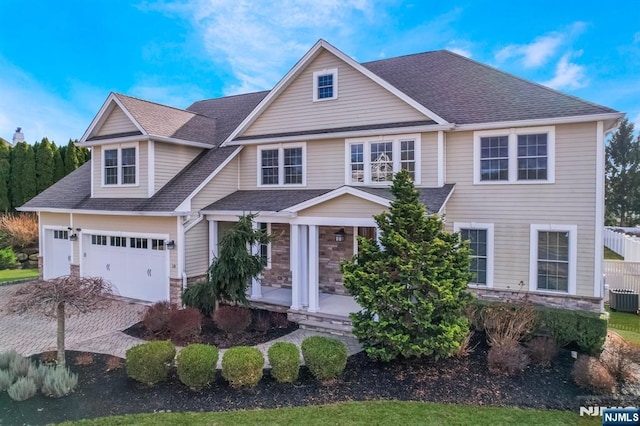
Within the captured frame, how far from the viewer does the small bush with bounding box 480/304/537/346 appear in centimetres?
848

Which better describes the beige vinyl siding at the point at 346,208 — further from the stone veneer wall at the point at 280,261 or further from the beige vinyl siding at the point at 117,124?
the beige vinyl siding at the point at 117,124

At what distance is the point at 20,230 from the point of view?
69.9 feet

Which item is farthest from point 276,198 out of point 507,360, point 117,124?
point 507,360

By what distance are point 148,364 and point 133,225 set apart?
790cm

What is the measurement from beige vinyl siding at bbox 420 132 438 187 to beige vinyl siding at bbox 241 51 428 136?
68 centimetres

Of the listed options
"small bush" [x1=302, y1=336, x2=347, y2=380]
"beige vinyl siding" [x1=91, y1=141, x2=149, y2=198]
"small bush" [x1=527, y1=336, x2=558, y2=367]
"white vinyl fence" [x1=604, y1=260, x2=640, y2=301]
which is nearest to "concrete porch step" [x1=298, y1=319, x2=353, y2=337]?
"small bush" [x1=302, y1=336, x2=347, y2=380]

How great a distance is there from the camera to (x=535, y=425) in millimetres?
5922

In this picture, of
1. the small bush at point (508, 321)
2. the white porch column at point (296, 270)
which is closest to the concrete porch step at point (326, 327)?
the white porch column at point (296, 270)

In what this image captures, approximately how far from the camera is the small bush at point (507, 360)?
24.7 ft

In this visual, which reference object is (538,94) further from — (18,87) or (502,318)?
(18,87)

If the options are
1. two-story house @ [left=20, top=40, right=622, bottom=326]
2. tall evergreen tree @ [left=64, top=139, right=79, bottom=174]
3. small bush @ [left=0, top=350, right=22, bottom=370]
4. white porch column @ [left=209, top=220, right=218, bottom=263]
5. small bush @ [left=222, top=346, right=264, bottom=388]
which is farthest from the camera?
tall evergreen tree @ [left=64, top=139, right=79, bottom=174]

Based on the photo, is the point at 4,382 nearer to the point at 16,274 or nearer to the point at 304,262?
the point at 304,262

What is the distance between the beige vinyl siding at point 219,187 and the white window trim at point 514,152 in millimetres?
8946

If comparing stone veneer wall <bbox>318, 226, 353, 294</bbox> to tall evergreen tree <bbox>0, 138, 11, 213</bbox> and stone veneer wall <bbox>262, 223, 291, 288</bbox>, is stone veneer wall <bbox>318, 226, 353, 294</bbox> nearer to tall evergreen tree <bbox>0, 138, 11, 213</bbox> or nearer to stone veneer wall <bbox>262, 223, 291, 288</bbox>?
stone veneer wall <bbox>262, 223, 291, 288</bbox>
